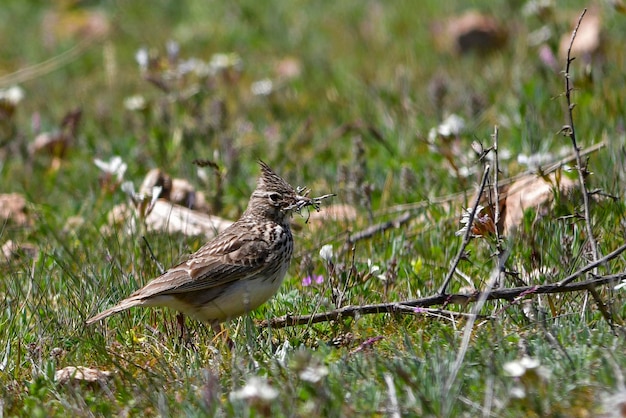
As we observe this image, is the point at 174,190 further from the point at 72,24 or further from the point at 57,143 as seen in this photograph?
the point at 72,24

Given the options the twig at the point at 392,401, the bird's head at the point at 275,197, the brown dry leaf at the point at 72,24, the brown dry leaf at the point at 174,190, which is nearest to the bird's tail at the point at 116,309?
the bird's head at the point at 275,197

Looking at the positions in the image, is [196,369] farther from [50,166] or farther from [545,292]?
[50,166]

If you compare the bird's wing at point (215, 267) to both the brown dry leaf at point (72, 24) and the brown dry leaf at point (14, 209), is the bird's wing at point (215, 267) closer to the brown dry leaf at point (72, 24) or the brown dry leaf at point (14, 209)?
the brown dry leaf at point (14, 209)

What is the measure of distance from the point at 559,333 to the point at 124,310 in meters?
2.08

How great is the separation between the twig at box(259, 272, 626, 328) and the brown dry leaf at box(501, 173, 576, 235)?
136 cm

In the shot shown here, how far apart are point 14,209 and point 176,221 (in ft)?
4.46

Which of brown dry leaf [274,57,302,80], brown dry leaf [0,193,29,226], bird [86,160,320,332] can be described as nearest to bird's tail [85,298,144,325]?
bird [86,160,320,332]

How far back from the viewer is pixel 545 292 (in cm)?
433

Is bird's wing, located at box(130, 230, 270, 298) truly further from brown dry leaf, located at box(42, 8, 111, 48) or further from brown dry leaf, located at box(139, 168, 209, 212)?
brown dry leaf, located at box(42, 8, 111, 48)

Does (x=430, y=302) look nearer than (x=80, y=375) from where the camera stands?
No

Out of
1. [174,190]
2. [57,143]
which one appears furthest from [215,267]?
[57,143]

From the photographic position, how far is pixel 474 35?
1029 cm

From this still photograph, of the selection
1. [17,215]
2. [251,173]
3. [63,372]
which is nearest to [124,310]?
[63,372]

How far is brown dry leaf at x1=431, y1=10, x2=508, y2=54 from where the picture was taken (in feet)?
33.7
